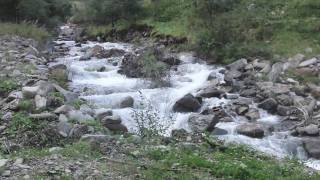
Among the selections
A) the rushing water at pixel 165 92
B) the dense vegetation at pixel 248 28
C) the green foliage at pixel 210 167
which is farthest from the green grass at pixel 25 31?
the green foliage at pixel 210 167

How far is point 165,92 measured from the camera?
56.5 feet

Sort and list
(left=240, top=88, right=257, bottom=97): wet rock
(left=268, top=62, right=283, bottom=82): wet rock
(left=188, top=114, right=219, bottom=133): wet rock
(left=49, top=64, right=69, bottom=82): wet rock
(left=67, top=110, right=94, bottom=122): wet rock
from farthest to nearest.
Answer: (left=268, top=62, right=283, bottom=82): wet rock < (left=49, top=64, right=69, bottom=82): wet rock < (left=240, top=88, right=257, bottom=97): wet rock < (left=188, top=114, right=219, bottom=133): wet rock < (left=67, top=110, right=94, bottom=122): wet rock

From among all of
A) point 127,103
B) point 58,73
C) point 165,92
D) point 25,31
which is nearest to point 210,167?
point 127,103

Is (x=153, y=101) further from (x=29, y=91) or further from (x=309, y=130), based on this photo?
(x=309, y=130)

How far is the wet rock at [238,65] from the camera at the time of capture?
1989 cm

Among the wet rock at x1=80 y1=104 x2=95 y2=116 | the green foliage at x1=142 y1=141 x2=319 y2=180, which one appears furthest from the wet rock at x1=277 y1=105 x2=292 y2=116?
the wet rock at x1=80 y1=104 x2=95 y2=116

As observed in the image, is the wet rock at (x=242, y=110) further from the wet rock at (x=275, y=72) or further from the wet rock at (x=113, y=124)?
the wet rock at (x=113, y=124)

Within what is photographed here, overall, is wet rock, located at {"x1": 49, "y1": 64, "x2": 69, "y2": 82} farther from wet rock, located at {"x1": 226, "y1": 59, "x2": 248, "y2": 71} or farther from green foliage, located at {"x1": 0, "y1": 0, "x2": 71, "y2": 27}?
green foliage, located at {"x1": 0, "y1": 0, "x2": 71, "y2": 27}

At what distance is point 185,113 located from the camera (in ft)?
49.6

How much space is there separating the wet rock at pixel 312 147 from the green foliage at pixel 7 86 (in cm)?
762

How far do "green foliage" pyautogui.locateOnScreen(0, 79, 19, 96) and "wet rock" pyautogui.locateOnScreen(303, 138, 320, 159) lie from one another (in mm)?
7618

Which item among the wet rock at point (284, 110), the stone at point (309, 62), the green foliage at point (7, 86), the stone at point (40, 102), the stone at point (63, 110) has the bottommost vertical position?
the wet rock at point (284, 110)

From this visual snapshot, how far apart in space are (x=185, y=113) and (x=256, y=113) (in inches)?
82.6

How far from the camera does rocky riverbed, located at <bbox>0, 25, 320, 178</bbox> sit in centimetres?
1037
